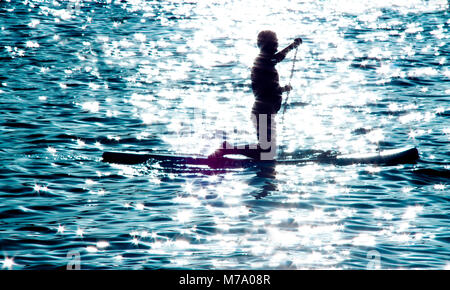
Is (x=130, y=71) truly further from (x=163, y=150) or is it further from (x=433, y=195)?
(x=433, y=195)

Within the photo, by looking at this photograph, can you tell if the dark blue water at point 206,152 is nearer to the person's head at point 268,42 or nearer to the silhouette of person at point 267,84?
the silhouette of person at point 267,84

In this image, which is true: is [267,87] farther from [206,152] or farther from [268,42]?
[206,152]

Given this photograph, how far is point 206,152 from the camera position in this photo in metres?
18.3

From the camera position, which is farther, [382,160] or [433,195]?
[382,160]

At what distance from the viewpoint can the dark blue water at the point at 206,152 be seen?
10484mm

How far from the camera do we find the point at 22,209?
1242cm

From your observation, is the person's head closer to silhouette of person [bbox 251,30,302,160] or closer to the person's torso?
silhouette of person [bbox 251,30,302,160]

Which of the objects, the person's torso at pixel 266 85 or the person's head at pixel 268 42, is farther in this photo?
the person's torso at pixel 266 85

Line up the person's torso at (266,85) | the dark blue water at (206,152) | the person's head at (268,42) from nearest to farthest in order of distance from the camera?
the dark blue water at (206,152), the person's head at (268,42), the person's torso at (266,85)

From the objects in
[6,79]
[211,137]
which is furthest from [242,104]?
[6,79]

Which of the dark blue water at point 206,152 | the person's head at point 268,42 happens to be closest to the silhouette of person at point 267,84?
the person's head at point 268,42

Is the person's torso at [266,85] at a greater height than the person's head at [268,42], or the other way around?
the person's head at [268,42]

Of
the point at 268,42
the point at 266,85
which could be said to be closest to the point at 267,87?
the point at 266,85
